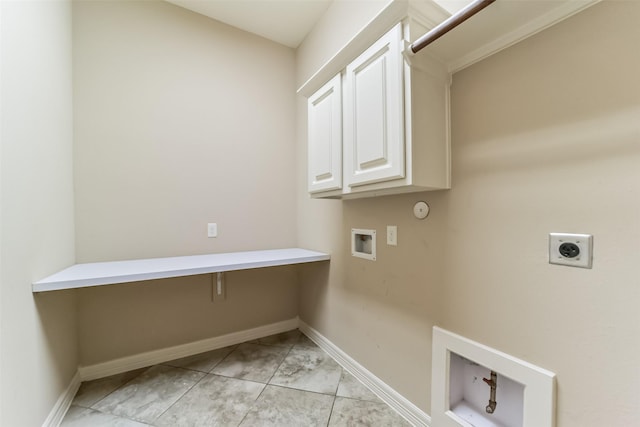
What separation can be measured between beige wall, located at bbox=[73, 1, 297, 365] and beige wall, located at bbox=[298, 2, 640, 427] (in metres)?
1.47

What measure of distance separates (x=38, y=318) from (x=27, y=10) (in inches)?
59.3

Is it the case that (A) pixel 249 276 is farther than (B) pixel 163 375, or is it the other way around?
(A) pixel 249 276

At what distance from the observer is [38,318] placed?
1305mm

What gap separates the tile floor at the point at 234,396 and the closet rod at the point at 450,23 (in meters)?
1.89

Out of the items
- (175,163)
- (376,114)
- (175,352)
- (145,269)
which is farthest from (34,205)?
(376,114)

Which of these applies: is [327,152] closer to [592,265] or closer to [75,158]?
[592,265]

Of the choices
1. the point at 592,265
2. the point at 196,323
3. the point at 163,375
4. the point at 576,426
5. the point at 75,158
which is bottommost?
the point at 163,375

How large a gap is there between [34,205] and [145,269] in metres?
0.62

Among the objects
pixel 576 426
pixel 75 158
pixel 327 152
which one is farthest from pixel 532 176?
pixel 75 158

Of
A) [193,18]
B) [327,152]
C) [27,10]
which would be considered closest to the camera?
[27,10]

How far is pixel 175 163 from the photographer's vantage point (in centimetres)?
210

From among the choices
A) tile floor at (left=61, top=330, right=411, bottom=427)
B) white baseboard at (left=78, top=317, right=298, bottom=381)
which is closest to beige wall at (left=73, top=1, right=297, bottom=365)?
white baseboard at (left=78, top=317, right=298, bottom=381)

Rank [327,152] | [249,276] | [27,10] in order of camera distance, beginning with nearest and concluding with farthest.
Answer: [27,10]
[327,152]
[249,276]

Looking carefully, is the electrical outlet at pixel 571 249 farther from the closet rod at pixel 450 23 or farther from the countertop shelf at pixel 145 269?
the countertop shelf at pixel 145 269
